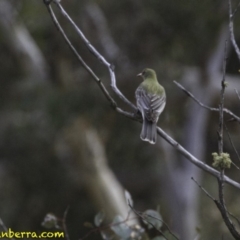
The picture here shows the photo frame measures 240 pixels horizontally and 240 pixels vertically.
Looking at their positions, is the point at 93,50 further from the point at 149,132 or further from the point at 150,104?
the point at 150,104

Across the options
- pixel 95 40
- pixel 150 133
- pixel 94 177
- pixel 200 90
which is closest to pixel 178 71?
pixel 200 90

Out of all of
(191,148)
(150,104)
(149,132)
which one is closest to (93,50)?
(149,132)

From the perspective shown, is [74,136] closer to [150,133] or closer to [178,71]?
[178,71]

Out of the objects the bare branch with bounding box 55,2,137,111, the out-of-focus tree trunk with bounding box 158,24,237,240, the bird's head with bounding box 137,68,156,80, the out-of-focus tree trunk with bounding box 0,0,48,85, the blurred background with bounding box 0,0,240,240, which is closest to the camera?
the bare branch with bounding box 55,2,137,111

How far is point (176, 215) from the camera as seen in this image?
43.2ft

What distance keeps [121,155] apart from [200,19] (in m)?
3.22

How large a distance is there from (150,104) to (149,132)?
0.62 metres

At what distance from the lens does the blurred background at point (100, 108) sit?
11500 mm

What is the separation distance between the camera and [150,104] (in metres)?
5.48

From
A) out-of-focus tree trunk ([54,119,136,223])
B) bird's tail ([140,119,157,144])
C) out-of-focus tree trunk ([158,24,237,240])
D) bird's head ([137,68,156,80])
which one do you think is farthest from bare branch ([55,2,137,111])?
out-of-focus tree trunk ([54,119,136,223])

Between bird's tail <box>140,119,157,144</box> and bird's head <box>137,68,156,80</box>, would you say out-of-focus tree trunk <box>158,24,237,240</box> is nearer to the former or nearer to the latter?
bird's head <box>137,68,156,80</box>

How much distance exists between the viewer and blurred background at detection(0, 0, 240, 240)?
37.7 feet

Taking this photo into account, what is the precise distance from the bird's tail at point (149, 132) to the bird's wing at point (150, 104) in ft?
0.30

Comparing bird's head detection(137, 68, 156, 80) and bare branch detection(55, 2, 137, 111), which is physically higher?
bare branch detection(55, 2, 137, 111)
